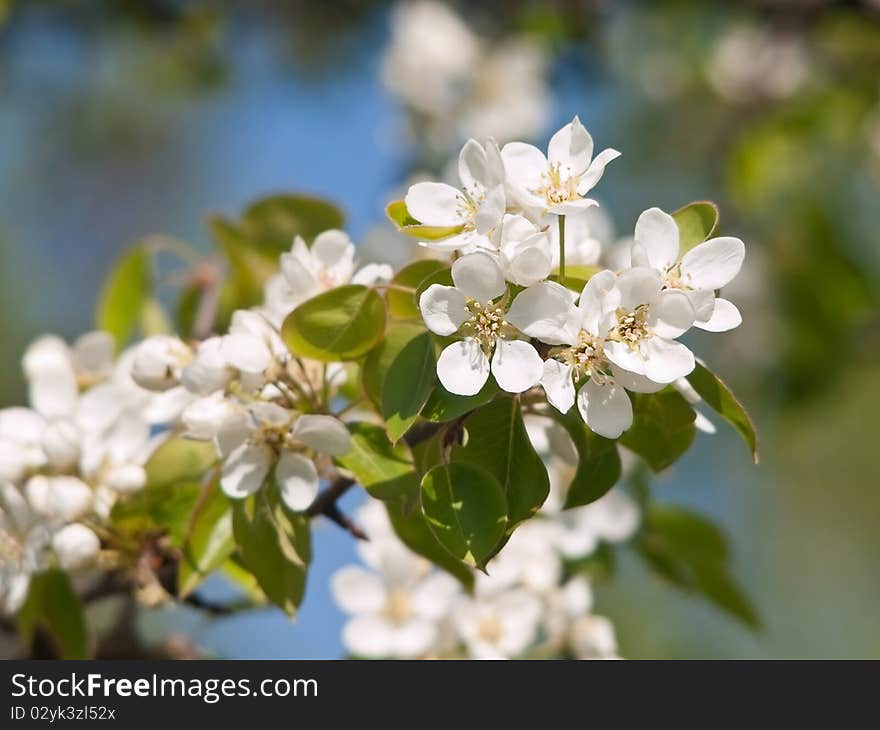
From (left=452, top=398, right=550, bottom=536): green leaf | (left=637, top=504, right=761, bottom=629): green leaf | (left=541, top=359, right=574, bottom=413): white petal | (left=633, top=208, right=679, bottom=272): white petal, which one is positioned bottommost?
(left=637, top=504, right=761, bottom=629): green leaf

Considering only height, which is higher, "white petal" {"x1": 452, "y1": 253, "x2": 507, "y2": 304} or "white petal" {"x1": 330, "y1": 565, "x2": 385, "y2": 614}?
"white petal" {"x1": 452, "y1": 253, "x2": 507, "y2": 304}

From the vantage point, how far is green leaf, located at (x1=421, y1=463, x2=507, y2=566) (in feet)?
→ 3.64

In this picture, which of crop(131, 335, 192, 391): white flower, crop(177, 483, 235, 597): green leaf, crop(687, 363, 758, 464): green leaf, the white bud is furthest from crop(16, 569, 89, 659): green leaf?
crop(687, 363, 758, 464): green leaf

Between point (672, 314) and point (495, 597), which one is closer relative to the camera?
point (672, 314)

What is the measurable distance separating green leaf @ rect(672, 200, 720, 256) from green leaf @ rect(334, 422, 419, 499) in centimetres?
37

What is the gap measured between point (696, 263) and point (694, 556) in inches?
34.3

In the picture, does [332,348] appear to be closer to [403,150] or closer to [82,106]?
[403,150]

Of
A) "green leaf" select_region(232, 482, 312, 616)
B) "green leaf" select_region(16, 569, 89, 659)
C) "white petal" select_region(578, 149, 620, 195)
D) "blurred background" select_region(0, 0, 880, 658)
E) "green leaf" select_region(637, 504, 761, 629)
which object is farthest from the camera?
"blurred background" select_region(0, 0, 880, 658)

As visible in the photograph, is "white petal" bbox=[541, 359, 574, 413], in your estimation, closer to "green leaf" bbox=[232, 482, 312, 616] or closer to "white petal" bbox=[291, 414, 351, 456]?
"white petal" bbox=[291, 414, 351, 456]

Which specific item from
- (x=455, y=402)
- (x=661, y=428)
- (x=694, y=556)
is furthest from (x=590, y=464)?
(x=694, y=556)

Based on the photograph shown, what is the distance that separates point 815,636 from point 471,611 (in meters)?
4.30

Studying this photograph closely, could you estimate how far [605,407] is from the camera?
3.55ft

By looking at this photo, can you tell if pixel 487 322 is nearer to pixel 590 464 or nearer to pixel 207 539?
pixel 590 464

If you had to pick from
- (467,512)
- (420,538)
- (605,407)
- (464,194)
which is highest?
(464,194)
